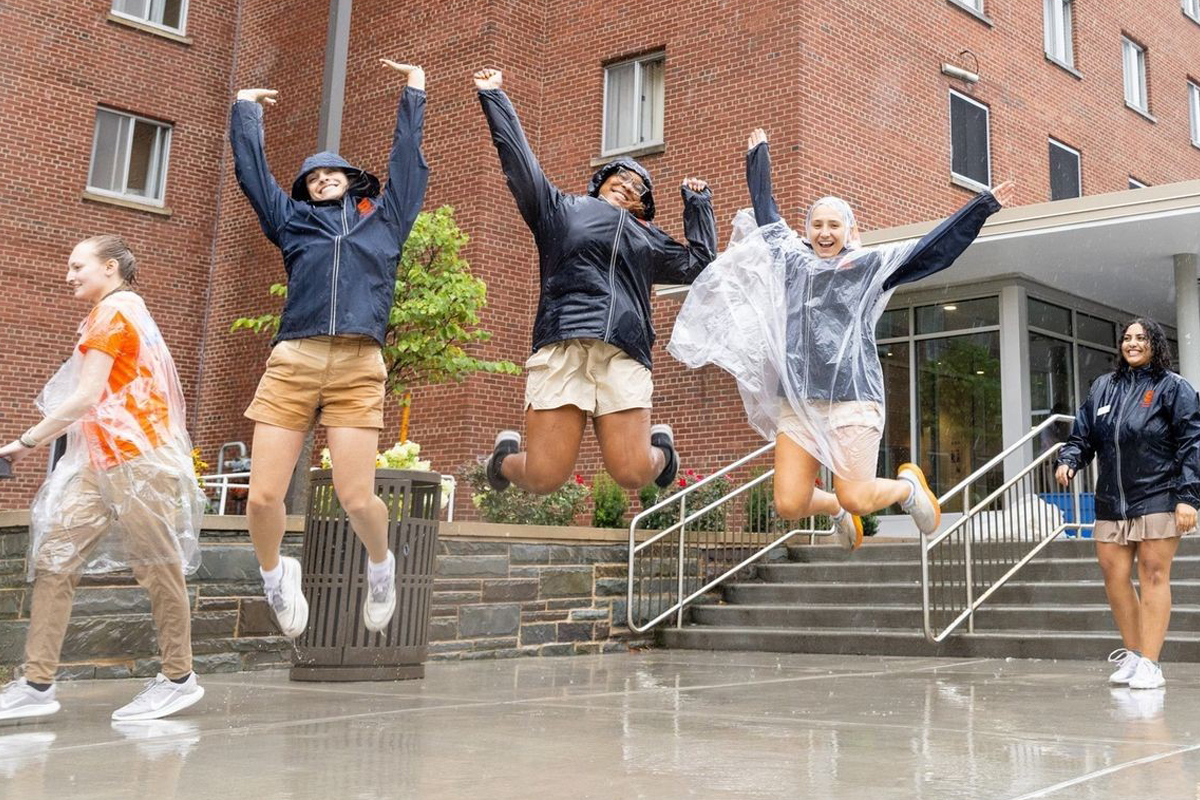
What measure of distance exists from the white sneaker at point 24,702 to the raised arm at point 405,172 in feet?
8.09

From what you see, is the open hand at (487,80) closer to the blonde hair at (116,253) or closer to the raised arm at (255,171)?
the raised arm at (255,171)

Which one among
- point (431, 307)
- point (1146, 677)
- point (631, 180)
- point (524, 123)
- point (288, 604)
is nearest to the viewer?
point (288, 604)

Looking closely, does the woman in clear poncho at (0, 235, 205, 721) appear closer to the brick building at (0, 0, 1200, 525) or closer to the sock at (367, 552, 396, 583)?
the sock at (367, 552, 396, 583)

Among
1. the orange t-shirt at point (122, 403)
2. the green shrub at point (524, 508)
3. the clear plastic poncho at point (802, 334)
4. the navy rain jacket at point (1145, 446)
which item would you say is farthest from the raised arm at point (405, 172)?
the green shrub at point (524, 508)

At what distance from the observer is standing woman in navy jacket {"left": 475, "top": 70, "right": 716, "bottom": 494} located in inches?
215

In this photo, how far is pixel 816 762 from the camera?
4180 millimetres

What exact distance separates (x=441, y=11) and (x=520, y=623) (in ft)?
37.2

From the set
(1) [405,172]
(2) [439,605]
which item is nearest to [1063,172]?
(2) [439,605]

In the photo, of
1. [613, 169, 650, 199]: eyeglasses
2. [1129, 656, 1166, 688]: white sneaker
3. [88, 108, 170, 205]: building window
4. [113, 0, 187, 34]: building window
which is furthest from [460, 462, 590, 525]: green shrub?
[113, 0, 187, 34]: building window

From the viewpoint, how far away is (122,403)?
5.30 meters

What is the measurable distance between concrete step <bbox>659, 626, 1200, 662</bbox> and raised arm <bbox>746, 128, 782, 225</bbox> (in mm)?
4871

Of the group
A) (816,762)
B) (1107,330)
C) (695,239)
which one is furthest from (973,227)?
(1107,330)

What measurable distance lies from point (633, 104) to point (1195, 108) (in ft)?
43.0

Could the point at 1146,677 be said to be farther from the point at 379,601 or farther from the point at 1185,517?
the point at 379,601
